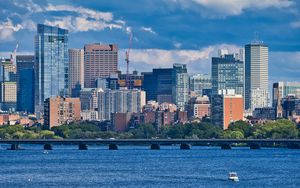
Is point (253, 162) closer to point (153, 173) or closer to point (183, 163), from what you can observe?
point (183, 163)

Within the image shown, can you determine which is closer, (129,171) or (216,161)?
(129,171)

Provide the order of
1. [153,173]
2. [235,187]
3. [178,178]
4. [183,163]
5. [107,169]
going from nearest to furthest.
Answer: [235,187]
[178,178]
[153,173]
[107,169]
[183,163]

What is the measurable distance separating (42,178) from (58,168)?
74.2 feet

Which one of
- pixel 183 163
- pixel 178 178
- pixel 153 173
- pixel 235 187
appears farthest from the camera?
pixel 183 163

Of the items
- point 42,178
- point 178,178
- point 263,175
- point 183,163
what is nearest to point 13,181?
point 42,178

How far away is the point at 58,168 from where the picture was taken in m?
162

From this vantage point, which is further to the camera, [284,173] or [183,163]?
[183,163]

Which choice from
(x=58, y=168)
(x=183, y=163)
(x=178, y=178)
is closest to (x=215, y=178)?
(x=178, y=178)

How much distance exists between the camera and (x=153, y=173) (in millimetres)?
149375

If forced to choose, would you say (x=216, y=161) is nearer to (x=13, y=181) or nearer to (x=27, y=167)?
(x=27, y=167)

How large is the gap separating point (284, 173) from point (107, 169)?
2014 cm

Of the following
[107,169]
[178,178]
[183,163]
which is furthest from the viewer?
[183,163]

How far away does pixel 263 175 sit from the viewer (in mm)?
146250

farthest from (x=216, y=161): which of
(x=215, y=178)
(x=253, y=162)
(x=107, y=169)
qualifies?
(x=215, y=178)
